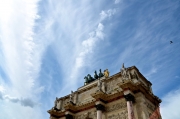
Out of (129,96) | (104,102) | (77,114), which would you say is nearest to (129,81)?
(129,96)

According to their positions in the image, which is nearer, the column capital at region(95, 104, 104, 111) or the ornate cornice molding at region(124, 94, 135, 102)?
the ornate cornice molding at region(124, 94, 135, 102)

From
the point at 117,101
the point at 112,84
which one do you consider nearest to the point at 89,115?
the point at 117,101

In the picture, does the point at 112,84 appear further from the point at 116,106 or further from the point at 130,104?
the point at 130,104

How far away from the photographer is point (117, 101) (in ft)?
47.2

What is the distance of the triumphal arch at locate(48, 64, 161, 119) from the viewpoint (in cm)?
1312

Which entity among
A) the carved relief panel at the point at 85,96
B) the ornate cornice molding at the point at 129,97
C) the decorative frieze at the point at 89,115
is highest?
the carved relief panel at the point at 85,96

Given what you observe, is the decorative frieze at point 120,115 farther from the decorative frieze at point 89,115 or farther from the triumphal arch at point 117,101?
the decorative frieze at point 89,115

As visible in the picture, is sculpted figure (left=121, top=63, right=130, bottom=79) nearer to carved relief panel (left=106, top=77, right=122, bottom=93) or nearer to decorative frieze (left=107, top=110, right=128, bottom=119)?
carved relief panel (left=106, top=77, right=122, bottom=93)

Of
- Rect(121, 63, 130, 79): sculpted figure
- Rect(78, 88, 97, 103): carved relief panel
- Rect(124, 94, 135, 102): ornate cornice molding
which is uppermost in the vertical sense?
Rect(121, 63, 130, 79): sculpted figure

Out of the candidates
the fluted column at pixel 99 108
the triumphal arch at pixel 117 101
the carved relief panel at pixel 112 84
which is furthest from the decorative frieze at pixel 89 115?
the carved relief panel at pixel 112 84

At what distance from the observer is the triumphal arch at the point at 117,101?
13125mm

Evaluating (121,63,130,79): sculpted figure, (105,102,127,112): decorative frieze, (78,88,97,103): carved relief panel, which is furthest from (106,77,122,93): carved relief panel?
(78,88,97,103): carved relief panel

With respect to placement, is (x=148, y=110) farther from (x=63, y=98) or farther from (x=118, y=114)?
(x=63, y=98)

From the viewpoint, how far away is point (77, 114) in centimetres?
1661
